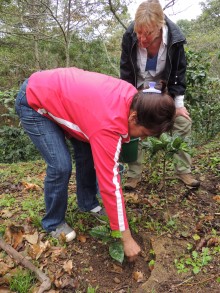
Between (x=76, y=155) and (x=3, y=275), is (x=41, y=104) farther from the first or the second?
(x=3, y=275)

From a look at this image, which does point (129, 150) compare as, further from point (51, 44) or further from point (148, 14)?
point (51, 44)

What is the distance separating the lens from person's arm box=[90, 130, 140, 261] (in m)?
1.85

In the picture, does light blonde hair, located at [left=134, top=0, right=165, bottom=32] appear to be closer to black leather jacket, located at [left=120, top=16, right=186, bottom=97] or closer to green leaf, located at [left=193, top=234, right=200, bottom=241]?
black leather jacket, located at [left=120, top=16, right=186, bottom=97]

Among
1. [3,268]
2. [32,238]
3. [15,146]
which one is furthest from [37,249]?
[15,146]

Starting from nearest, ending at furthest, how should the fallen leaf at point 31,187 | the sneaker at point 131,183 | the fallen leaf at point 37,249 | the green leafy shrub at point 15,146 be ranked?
1. the fallen leaf at point 37,249
2. the sneaker at point 131,183
3. the fallen leaf at point 31,187
4. the green leafy shrub at point 15,146

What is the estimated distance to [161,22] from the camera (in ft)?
8.38

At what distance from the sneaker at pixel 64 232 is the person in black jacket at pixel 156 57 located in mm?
937

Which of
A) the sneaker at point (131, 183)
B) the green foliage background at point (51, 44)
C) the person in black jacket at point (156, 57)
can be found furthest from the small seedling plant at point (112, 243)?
the green foliage background at point (51, 44)

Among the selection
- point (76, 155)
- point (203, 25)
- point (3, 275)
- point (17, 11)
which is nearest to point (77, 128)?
point (76, 155)

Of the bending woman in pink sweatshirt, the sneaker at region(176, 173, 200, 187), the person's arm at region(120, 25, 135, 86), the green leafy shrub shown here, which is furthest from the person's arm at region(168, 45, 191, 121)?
the green leafy shrub

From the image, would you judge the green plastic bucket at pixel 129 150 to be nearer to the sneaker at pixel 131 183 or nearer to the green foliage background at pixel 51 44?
the sneaker at pixel 131 183

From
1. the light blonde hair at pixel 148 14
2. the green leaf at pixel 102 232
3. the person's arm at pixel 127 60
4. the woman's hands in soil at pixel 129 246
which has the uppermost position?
the light blonde hair at pixel 148 14

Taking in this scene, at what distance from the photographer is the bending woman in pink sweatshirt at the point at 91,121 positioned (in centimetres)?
186

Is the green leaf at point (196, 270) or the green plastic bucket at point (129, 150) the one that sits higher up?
the green plastic bucket at point (129, 150)
